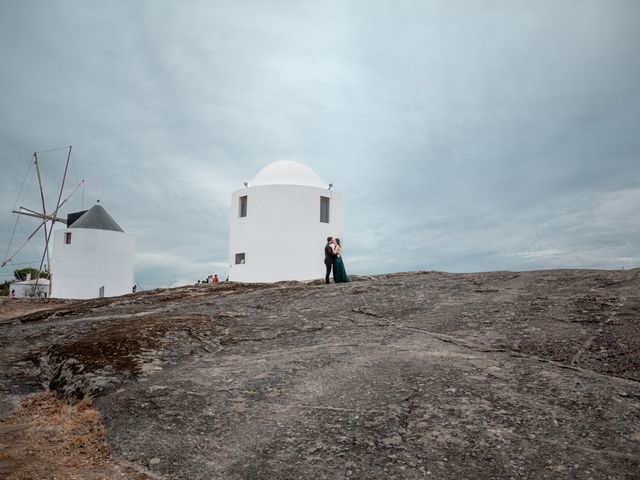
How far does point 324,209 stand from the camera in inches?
1284

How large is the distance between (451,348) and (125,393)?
16.6ft

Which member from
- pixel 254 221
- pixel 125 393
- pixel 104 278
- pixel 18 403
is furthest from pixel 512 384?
pixel 104 278

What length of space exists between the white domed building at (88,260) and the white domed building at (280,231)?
13.9 metres

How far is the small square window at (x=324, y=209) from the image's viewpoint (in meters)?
32.5

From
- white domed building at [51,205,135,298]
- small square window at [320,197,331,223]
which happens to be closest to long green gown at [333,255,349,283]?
small square window at [320,197,331,223]

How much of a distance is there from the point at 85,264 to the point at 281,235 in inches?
727

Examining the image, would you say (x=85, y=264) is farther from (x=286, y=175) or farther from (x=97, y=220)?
(x=286, y=175)

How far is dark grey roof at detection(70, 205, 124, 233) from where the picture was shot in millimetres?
40938

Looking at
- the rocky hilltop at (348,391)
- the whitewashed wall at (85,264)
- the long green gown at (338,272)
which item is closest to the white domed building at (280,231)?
the long green gown at (338,272)

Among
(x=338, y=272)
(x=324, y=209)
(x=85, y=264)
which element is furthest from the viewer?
(x=85, y=264)

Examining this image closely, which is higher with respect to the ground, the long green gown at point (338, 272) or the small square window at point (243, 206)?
the small square window at point (243, 206)

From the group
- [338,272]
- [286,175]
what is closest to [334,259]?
[338,272]

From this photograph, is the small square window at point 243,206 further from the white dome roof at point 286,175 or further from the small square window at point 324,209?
the small square window at point 324,209

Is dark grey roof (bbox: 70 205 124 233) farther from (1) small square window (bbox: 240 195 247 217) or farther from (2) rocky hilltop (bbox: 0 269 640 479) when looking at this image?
(2) rocky hilltop (bbox: 0 269 640 479)
